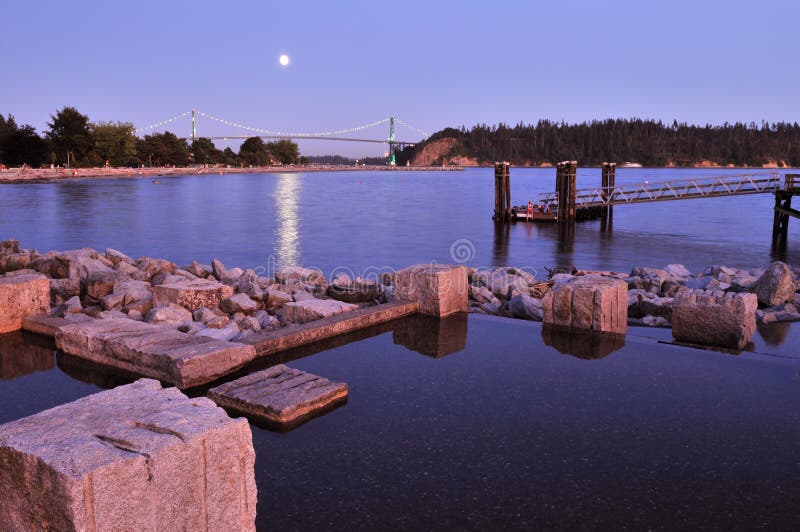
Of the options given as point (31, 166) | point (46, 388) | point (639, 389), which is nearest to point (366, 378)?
point (639, 389)

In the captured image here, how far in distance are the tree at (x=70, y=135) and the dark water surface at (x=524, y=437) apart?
83.8 metres

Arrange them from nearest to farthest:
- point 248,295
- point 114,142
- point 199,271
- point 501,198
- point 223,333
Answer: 1. point 223,333
2. point 248,295
3. point 199,271
4. point 501,198
5. point 114,142

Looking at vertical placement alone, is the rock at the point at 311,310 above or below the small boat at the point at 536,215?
above

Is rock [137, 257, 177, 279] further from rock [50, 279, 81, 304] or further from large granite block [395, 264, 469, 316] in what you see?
large granite block [395, 264, 469, 316]

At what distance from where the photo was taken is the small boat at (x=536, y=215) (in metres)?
34.5

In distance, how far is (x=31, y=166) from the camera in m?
78.2

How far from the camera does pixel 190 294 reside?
800 cm

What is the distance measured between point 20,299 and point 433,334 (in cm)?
441

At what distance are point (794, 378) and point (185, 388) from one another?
5.02 meters

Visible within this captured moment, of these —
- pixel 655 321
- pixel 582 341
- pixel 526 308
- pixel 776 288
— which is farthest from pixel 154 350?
pixel 776 288

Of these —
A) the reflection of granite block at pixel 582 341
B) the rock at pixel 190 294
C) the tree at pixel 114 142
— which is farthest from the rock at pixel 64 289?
the tree at pixel 114 142

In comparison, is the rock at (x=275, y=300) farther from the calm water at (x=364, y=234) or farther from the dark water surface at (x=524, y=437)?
the calm water at (x=364, y=234)

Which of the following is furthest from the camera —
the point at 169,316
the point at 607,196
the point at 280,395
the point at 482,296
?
the point at 607,196

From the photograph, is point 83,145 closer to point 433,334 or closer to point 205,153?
point 205,153
